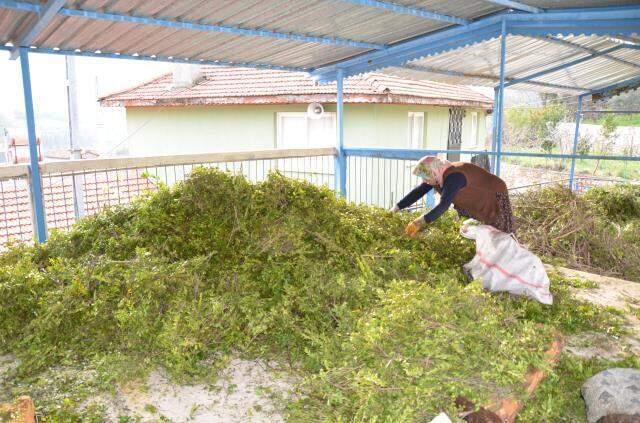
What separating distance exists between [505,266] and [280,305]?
1.94 metres

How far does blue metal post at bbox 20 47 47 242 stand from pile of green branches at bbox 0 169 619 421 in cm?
107

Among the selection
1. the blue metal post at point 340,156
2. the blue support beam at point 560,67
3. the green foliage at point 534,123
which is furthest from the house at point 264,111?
the green foliage at point 534,123

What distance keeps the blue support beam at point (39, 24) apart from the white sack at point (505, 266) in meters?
3.91

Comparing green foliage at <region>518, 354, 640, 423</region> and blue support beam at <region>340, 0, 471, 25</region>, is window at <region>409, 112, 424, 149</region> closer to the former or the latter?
blue support beam at <region>340, 0, 471, 25</region>

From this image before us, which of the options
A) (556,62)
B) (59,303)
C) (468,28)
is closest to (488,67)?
(556,62)

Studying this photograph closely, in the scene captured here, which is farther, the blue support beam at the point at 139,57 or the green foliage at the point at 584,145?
the green foliage at the point at 584,145

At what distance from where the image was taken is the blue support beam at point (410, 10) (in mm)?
5015

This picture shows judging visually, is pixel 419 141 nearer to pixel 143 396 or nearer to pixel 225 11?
pixel 225 11

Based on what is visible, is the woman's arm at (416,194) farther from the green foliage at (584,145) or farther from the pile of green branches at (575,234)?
the green foliage at (584,145)

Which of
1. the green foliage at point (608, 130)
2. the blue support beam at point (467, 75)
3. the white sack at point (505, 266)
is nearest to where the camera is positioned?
the white sack at point (505, 266)

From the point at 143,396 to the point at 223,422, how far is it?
531mm

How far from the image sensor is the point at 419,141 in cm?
1283

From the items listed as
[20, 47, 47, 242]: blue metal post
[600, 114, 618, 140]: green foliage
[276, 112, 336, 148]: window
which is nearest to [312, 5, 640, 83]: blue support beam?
[276, 112, 336, 148]: window

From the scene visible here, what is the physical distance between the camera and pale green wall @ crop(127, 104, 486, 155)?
1084cm
